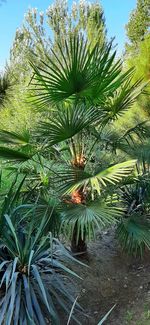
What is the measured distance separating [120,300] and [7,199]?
49.8 inches

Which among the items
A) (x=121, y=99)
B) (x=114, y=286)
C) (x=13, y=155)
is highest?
(x=121, y=99)

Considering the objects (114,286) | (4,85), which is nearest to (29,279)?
(114,286)

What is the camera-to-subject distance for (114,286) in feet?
→ 9.00

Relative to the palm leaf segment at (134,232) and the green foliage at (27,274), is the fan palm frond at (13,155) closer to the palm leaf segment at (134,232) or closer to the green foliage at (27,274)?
the green foliage at (27,274)

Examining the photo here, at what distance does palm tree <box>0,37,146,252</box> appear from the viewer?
2330 millimetres

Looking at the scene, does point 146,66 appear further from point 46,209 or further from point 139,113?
point 46,209

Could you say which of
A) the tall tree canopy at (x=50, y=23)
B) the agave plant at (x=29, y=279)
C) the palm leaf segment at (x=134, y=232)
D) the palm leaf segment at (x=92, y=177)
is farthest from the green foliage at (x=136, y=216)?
the tall tree canopy at (x=50, y=23)

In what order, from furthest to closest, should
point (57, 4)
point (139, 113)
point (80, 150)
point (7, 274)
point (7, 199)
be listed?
point (57, 4), point (139, 113), point (80, 150), point (7, 199), point (7, 274)

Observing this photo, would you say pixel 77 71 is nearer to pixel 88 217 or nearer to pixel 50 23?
pixel 88 217

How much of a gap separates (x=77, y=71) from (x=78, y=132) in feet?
1.57

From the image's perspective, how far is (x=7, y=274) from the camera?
1.76 m

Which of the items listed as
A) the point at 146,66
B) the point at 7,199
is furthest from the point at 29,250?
the point at 146,66

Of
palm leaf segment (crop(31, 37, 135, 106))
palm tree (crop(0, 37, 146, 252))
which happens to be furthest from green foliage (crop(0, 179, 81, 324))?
palm leaf segment (crop(31, 37, 135, 106))

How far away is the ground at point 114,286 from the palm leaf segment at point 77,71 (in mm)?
1593
